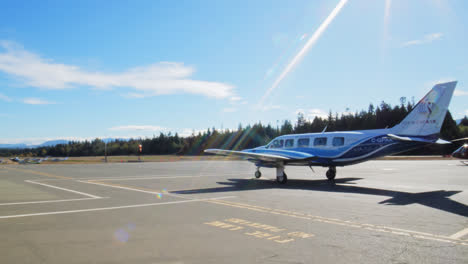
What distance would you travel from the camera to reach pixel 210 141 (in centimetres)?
14175

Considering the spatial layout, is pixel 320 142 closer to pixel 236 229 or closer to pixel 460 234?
pixel 460 234

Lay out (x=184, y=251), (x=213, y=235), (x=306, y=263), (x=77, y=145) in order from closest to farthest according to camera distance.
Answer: (x=306, y=263) → (x=184, y=251) → (x=213, y=235) → (x=77, y=145)

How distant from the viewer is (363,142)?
1792 centimetres

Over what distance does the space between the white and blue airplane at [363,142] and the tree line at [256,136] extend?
175 ft

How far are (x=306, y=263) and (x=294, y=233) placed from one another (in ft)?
6.82

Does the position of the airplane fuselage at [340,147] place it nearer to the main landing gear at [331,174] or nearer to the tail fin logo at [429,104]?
the tail fin logo at [429,104]

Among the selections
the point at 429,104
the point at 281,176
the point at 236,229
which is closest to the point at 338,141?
the point at 281,176

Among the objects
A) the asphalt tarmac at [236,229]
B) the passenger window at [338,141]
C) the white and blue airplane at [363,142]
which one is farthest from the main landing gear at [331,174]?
the asphalt tarmac at [236,229]

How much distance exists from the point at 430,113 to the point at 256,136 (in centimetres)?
10791

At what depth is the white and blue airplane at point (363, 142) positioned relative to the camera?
1559cm

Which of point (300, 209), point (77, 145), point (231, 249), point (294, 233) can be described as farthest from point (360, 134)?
point (77, 145)

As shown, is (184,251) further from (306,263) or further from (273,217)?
(273,217)

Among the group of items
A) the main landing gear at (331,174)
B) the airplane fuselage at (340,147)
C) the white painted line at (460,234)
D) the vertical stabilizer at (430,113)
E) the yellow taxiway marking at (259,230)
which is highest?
the vertical stabilizer at (430,113)

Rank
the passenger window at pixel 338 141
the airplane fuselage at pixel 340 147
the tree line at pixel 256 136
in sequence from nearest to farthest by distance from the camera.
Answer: the airplane fuselage at pixel 340 147
the passenger window at pixel 338 141
the tree line at pixel 256 136
